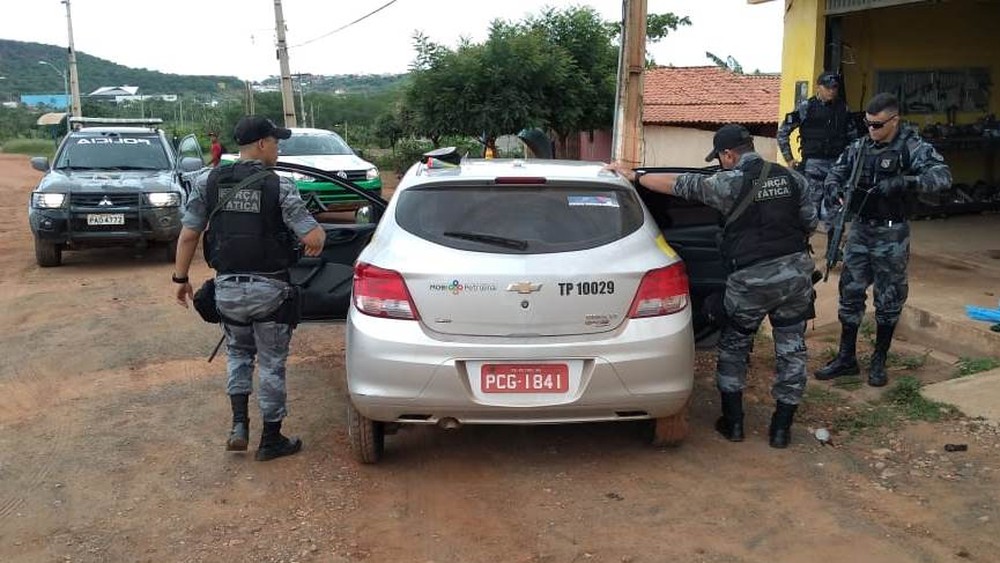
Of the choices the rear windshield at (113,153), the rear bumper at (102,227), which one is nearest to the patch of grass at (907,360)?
the rear bumper at (102,227)

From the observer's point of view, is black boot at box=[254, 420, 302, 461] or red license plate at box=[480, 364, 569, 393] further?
black boot at box=[254, 420, 302, 461]

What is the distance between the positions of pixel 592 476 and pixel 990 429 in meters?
2.17

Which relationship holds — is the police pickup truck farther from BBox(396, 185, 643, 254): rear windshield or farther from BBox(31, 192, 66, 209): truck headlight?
BBox(396, 185, 643, 254): rear windshield

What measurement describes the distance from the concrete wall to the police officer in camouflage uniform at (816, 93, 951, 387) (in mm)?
16395

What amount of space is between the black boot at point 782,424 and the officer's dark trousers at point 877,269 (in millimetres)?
1236

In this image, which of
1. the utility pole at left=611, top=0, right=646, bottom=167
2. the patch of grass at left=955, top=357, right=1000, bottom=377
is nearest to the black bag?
the patch of grass at left=955, top=357, right=1000, bottom=377

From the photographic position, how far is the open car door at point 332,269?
5660 mm

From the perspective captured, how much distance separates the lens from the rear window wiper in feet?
13.9

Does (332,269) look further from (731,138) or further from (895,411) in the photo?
(895,411)

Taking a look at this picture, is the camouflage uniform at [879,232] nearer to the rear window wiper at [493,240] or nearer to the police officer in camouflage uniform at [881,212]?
the police officer in camouflage uniform at [881,212]

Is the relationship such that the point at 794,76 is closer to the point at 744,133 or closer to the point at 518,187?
the point at 744,133

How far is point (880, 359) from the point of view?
5.73m

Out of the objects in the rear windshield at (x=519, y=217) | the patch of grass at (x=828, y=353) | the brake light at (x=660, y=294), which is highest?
the rear windshield at (x=519, y=217)

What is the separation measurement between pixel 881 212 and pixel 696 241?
1.08 metres
